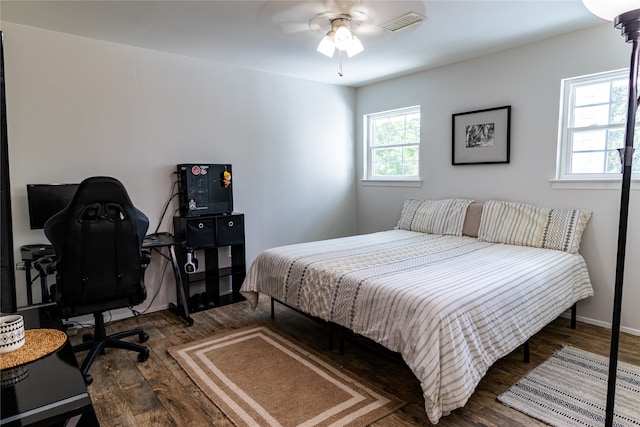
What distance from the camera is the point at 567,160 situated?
3.31m

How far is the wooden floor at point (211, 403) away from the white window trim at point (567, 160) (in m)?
1.15

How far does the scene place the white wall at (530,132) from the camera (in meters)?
2.99

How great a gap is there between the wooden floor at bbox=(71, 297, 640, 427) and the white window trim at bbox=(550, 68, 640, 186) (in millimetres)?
1147

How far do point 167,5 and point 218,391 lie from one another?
2472mm

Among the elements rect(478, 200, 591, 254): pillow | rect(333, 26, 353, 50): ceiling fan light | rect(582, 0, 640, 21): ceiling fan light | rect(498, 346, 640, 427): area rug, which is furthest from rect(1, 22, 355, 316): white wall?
rect(582, 0, 640, 21): ceiling fan light

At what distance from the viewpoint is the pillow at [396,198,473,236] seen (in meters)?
3.79

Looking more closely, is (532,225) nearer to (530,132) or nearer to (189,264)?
(530,132)

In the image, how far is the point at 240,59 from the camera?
12.3 ft

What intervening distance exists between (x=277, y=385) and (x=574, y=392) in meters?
1.71

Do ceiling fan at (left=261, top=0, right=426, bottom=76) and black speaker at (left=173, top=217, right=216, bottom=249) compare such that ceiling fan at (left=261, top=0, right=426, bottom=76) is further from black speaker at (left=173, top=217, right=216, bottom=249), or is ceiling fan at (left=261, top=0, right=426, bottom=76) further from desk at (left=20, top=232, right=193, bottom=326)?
desk at (left=20, top=232, right=193, bottom=326)

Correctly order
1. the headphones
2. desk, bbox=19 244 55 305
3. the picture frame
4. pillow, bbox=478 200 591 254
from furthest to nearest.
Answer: the picture frame < the headphones < pillow, bbox=478 200 591 254 < desk, bbox=19 244 55 305

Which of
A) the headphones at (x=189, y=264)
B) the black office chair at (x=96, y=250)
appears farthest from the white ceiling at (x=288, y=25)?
the headphones at (x=189, y=264)

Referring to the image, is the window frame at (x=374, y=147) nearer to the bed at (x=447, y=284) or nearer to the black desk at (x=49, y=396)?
the bed at (x=447, y=284)

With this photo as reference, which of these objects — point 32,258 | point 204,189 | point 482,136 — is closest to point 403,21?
point 482,136
